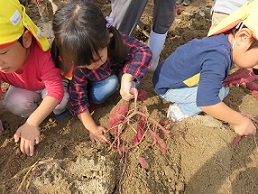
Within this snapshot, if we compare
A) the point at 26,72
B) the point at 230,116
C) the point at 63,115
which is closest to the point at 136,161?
the point at 230,116

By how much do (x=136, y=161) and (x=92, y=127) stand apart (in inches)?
15.4

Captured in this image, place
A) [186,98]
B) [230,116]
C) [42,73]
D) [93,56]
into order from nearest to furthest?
[93,56]
[230,116]
[42,73]
[186,98]

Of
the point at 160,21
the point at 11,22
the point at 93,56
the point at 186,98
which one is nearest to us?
the point at 11,22

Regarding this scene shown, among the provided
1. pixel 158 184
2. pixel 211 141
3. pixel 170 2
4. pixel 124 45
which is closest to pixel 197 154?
pixel 211 141

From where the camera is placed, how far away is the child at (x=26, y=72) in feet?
4.56

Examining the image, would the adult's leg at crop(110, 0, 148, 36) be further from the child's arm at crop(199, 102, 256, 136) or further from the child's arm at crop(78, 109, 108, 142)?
the child's arm at crop(199, 102, 256, 136)

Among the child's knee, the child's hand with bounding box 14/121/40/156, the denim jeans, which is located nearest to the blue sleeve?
the denim jeans

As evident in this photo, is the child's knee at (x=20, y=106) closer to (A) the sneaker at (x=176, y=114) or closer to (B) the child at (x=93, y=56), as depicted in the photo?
(B) the child at (x=93, y=56)

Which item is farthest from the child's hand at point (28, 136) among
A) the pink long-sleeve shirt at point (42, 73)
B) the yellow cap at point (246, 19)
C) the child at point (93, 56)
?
the yellow cap at point (246, 19)

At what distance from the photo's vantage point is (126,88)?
5.77 ft

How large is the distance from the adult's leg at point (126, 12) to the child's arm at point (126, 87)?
0.45 metres

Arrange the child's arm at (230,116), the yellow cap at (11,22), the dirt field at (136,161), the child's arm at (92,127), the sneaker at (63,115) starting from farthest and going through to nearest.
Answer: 1. the sneaker at (63,115)
2. the child's arm at (92,127)
3. the child's arm at (230,116)
4. the dirt field at (136,161)
5. the yellow cap at (11,22)

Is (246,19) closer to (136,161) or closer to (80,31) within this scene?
(80,31)

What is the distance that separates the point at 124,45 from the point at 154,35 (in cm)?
61
